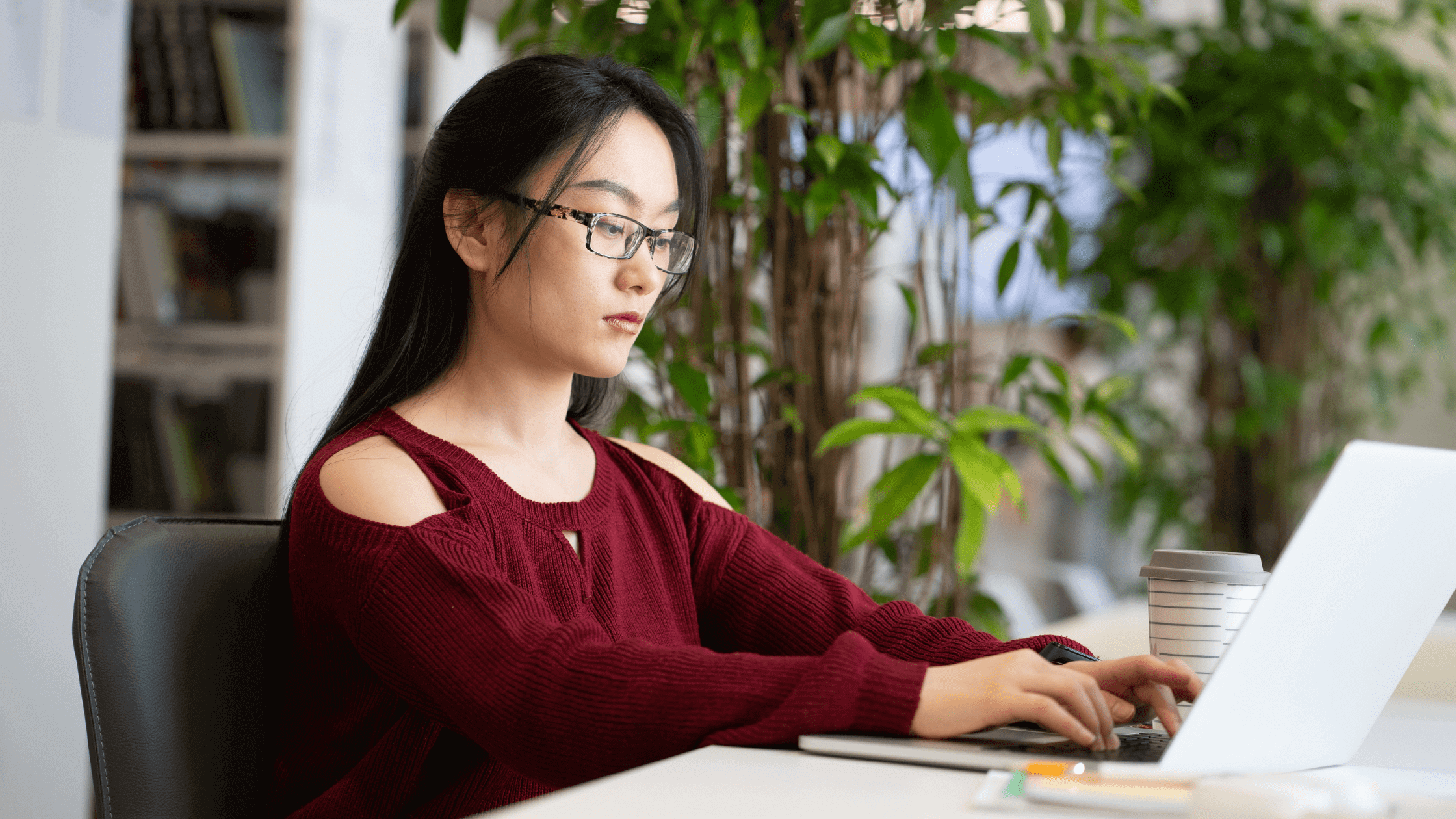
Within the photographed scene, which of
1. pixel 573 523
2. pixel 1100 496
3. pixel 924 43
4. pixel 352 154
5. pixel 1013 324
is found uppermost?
pixel 924 43

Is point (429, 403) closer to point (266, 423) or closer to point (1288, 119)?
point (266, 423)

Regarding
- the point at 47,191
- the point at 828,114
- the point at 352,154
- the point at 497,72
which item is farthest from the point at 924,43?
the point at 352,154

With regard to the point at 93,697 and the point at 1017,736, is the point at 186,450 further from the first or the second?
the point at 1017,736

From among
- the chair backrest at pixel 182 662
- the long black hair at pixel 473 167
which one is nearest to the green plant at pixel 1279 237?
the long black hair at pixel 473 167

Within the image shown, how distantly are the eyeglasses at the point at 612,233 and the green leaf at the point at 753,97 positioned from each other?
40 centimetres

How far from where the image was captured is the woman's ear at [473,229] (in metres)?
1.14

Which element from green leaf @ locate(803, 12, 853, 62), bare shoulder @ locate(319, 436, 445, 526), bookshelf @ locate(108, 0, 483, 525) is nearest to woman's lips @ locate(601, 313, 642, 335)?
bare shoulder @ locate(319, 436, 445, 526)

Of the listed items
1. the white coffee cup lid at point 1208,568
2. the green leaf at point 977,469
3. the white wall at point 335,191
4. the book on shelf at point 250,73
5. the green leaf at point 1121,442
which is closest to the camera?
the white coffee cup lid at point 1208,568

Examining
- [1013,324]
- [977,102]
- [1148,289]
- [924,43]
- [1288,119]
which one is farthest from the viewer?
[1148,289]

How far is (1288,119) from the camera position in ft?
9.00

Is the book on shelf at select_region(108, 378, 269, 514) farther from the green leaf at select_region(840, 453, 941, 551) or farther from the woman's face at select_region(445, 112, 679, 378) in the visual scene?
the woman's face at select_region(445, 112, 679, 378)

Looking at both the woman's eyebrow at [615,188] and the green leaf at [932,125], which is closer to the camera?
the woman's eyebrow at [615,188]

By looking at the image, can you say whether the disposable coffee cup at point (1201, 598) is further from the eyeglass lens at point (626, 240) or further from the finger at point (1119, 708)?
the eyeglass lens at point (626, 240)

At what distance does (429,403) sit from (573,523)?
17 centimetres
